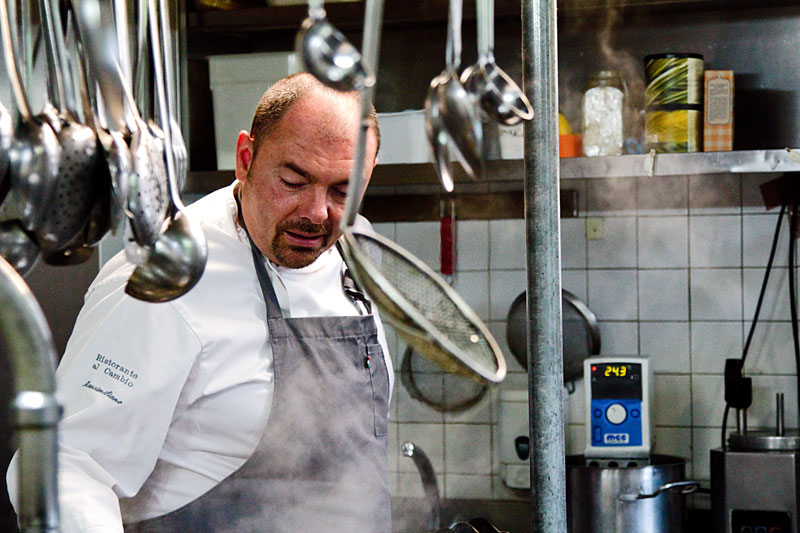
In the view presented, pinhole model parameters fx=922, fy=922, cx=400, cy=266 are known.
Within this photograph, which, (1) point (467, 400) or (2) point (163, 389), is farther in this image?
(1) point (467, 400)

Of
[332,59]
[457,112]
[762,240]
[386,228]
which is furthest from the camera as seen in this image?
[386,228]

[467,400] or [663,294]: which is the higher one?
[663,294]

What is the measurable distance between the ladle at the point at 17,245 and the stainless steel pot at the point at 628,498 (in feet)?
5.67

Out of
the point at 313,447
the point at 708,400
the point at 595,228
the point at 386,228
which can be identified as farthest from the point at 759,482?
the point at 386,228

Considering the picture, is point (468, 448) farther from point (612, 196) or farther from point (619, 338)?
point (612, 196)

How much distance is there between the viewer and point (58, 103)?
67 cm

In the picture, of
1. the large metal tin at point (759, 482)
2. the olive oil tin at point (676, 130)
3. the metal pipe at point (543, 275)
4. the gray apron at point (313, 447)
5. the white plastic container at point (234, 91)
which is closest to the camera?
the metal pipe at point (543, 275)

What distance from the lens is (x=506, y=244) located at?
103 inches

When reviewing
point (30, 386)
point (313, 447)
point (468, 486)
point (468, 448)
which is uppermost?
point (30, 386)

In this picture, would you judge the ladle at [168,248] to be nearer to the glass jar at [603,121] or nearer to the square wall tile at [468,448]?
the glass jar at [603,121]

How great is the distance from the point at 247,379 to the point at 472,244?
4.28ft

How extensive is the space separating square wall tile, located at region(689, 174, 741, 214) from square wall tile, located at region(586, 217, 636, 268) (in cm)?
17

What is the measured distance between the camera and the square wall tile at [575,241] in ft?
8.37

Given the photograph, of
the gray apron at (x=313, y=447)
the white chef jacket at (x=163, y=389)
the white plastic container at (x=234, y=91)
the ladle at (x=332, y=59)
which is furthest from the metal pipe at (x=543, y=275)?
the white plastic container at (x=234, y=91)
